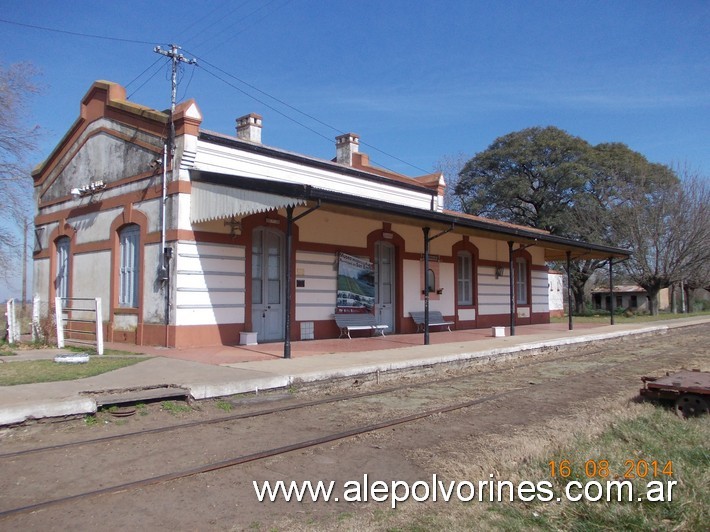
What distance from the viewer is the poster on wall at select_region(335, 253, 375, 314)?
16.5 meters

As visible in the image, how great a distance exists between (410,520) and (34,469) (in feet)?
11.6

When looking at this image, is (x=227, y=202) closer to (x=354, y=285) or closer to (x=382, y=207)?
(x=382, y=207)

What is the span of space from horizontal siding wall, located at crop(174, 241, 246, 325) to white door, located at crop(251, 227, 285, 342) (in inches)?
21.9

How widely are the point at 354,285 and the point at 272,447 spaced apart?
425 inches

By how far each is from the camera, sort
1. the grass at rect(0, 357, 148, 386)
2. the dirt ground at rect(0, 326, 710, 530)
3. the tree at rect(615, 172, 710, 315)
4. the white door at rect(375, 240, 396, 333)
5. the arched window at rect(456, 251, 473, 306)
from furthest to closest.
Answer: the tree at rect(615, 172, 710, 315) → the arched window at rect(456, 251, 473, 306) → the white door at rect(375, 240, 396, 333) → the grass at rect(0, 357, 148, 386) → the dirt ground at rect(0, 326, 710, 530)

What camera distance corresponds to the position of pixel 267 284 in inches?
586

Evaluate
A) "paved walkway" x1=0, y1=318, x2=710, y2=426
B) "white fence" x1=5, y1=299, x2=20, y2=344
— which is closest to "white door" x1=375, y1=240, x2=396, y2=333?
"paved walkway" x1=0, y1=318, x2=710, y2=426

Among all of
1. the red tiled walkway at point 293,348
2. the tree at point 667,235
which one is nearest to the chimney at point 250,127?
the red tiled walkway at point 293,348

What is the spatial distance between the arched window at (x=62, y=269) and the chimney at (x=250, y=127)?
20.4 feet

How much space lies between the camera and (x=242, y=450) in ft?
20.0

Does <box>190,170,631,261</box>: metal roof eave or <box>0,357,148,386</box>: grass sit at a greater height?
<box>190,170,631,261</box>: metal roof eave

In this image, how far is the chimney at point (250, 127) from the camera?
1864 cm

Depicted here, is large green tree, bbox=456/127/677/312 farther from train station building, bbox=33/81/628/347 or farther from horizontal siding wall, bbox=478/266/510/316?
train station building, bbox=33/81/628/347

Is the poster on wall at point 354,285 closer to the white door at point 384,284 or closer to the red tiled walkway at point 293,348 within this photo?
the white door at point 384,284
